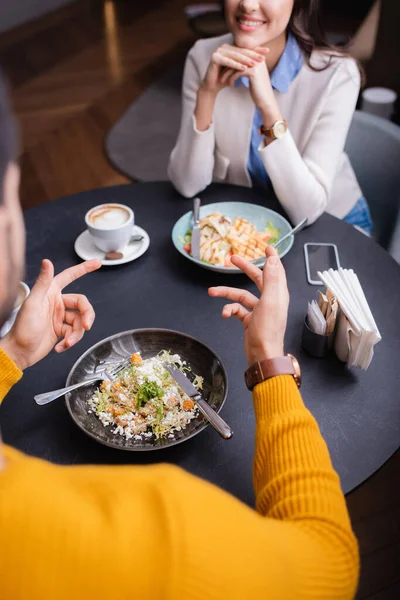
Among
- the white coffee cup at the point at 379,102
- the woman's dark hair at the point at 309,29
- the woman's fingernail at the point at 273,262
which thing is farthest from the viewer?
the white coffee cup at the point at 379,102

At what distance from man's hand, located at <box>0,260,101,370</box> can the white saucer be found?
0.74 ft

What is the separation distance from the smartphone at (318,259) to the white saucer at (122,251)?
1.36 ft

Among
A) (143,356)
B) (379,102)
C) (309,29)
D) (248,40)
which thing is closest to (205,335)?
(143,356)

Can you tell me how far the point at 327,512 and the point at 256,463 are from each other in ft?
0.44

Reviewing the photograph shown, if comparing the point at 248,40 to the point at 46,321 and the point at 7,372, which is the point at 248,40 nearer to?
the point at 46,321

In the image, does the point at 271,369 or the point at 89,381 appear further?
the point at 89,381

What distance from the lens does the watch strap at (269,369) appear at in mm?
913

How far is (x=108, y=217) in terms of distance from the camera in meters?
1.42

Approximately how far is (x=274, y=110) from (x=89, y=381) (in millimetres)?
955

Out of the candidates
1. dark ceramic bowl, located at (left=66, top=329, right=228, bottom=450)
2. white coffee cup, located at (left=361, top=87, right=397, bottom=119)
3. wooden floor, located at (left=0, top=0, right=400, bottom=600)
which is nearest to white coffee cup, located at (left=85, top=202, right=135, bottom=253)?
dark ceramic bowl, located at (left=66, top=329, right=228, bottom=450)

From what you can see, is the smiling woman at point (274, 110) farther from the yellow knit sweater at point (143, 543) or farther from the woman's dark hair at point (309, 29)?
the yellow knit sweater at point (143, 543)

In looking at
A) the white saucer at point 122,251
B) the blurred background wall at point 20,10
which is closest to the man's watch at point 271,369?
the white saucer at point 122,251

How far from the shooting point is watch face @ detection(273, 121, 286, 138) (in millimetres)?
1521

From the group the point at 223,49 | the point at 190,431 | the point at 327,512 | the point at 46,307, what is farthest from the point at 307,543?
the point at 223,49
